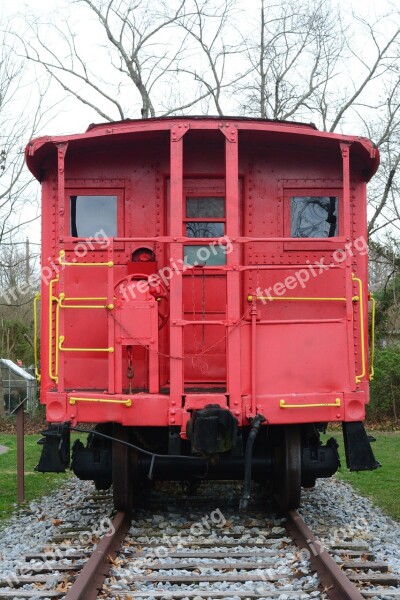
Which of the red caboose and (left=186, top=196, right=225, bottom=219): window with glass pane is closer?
the red caboose

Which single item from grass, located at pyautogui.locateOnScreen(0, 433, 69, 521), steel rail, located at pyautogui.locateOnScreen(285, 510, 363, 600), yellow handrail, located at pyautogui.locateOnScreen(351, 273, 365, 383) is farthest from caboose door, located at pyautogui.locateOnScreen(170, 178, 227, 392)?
grass, located at pyautogui.locateOnScreen(0, 433, 69, 521)

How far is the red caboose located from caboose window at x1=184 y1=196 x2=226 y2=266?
14 millimetres

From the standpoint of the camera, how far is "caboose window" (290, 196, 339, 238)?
698cm

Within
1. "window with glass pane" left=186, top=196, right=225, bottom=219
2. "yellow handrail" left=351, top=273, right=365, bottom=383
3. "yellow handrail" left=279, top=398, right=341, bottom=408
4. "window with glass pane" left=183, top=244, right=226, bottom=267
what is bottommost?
"yellow handrail" left=279, top=398, right=341, bottom=408

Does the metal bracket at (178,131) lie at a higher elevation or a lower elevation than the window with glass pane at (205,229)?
higher

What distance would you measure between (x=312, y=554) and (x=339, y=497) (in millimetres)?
3676

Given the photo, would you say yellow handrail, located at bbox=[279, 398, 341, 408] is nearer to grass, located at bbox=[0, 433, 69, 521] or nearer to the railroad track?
the railroad track

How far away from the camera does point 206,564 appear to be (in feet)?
16.8

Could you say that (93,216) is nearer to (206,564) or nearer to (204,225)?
(204,225)

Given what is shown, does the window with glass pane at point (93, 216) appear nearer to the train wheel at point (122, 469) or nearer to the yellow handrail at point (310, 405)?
the train wheel at point (122, 469)

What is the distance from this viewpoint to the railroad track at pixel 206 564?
446cm

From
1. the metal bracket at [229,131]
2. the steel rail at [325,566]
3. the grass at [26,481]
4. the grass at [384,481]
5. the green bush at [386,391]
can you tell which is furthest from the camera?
the green bush at [386,391]

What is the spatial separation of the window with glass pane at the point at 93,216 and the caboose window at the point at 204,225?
756 mm

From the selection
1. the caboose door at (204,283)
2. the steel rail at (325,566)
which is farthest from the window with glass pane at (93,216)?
the steel rail at (325,566)
